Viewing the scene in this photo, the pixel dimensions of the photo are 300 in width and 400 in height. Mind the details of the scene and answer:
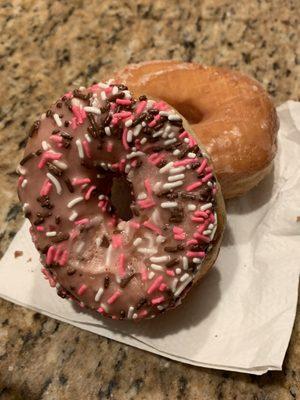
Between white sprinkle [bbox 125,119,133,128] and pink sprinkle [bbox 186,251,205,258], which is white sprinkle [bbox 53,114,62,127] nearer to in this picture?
white sprinkle [bbox 125,119,133,128]

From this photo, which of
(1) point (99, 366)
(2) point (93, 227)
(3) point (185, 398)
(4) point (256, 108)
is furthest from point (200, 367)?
(4) point (256, 108)

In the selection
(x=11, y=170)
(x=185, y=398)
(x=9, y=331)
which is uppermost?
(x=11, y=170)

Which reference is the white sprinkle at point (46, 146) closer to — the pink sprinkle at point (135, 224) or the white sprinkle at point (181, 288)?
the pink sprinkle at point (135, 224)

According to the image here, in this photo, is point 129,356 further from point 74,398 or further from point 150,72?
point 150,72

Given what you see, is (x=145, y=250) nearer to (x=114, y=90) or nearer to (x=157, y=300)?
(x=157, y=300)

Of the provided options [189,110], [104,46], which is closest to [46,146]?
[189,110]

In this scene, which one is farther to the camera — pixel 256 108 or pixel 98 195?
pixel 256 108
